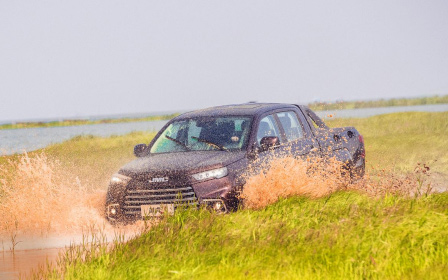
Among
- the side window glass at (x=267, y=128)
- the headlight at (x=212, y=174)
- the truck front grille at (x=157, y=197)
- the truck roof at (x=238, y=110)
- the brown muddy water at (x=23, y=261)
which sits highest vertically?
the truck roof at (x=238, y=110)

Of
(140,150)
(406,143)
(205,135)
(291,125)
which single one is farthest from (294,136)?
(406,143)

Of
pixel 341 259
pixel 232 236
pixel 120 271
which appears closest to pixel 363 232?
pixel 341 259

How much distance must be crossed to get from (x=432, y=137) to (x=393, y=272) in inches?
839

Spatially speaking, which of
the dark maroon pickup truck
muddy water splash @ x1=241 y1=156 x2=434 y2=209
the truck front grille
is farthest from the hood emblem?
muddy water splash @ x1=241 y1=156 x2=434 y2=209

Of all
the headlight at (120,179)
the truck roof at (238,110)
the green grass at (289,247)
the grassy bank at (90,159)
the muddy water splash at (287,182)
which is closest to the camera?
the green grass at (289,247)

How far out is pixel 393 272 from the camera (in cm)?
684

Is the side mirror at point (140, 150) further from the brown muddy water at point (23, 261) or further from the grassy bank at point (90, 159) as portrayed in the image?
the grassy bank at point (90, 159)

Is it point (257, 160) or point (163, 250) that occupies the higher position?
point (257, 160)

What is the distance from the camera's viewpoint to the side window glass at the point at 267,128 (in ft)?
34.1

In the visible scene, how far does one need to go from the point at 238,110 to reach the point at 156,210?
8.56 ft

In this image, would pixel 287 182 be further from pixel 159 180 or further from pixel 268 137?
pixel 159 180

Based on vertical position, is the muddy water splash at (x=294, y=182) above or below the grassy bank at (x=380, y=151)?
above

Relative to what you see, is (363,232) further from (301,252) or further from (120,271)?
(120,271)

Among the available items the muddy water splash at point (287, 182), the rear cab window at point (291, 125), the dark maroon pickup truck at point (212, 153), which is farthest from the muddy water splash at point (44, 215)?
the rear cab window at point (291, 125)
